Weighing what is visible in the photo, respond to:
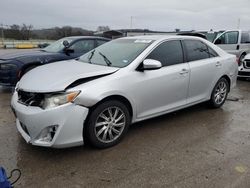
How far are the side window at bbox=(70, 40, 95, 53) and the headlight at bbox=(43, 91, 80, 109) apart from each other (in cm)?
439

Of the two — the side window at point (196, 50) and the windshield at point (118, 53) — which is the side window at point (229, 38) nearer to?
the side window at point (196, 50)

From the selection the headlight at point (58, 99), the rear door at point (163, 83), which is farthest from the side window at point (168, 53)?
the headlight at point (58, 99)

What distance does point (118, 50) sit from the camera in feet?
14.0

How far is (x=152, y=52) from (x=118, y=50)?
641mm

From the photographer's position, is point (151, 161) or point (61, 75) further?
point (61, 75)

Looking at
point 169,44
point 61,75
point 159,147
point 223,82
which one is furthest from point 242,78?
point 61,75

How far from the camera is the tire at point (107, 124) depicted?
10.6ft

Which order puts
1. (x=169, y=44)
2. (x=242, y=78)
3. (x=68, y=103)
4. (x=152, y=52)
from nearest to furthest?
(x=68, y=103)
(x=152, y=52)
(x=169, y=44)
(x=242, y=78)

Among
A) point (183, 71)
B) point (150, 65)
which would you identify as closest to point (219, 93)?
point (183, 71)

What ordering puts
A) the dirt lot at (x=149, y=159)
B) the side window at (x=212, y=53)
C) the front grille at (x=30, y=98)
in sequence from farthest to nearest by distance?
the side window at (x=212, y=53)
the front grille at (x=30, y=98)
the dirt lot at (x=149, y=159)

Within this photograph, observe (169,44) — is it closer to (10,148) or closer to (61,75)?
(61,75)

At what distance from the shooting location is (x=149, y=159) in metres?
3.18

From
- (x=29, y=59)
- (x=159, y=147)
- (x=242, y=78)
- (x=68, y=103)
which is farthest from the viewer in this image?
(x=242, y=78)

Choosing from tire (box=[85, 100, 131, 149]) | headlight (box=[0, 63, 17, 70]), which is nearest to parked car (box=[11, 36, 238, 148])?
tire (box=[85, 100, 131, 149])
